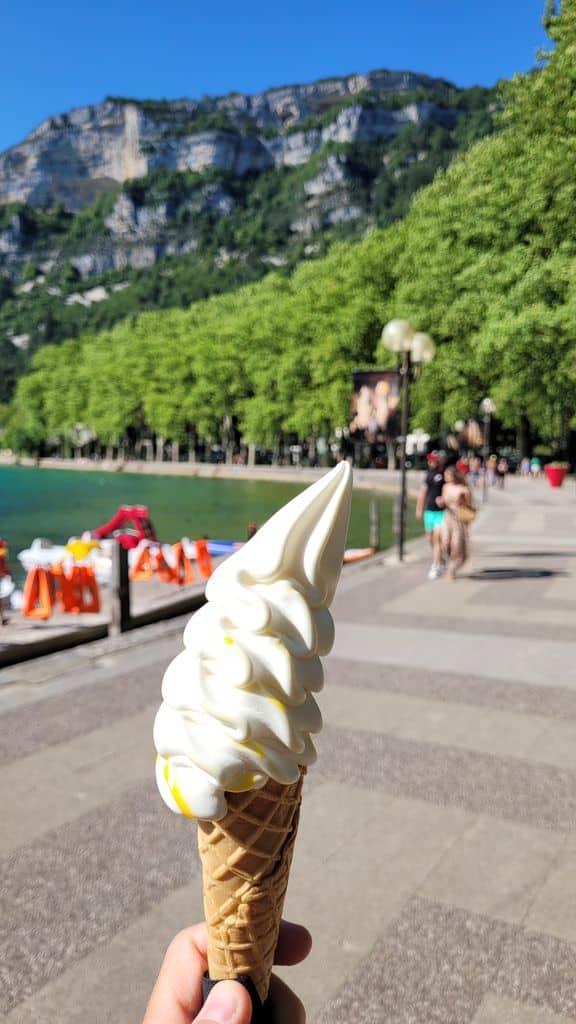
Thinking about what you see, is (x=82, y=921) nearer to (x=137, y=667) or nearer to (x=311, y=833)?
(x=311, y=833)

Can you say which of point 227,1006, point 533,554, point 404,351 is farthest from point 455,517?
point 227,1006

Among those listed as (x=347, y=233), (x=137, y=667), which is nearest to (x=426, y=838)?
(x=137, y=667)

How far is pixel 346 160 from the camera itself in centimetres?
18212

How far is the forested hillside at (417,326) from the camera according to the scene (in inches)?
729

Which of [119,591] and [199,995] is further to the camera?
[119,591]

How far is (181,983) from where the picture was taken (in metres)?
1.76

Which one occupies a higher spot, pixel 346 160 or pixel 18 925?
pixel 346 160

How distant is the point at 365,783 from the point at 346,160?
19701 centimetres

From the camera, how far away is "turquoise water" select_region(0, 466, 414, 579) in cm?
3012

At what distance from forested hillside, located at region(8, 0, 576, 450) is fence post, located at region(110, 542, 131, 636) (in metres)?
12.1

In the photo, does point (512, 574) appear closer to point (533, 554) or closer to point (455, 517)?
point (455, 517)

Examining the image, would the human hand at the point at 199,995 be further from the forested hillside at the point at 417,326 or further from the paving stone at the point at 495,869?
the forested hillside at the point at 417,326

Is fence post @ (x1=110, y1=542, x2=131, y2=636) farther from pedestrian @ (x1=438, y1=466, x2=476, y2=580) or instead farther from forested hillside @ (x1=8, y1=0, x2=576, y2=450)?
forested hillside @ (x1=8, y1=0, x2=576, y2=450)

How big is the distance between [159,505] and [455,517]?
31418 mm
